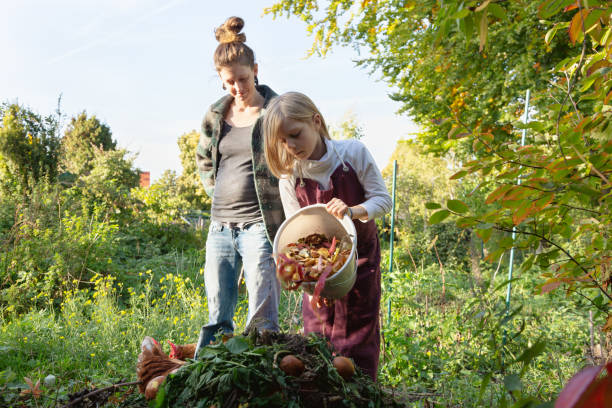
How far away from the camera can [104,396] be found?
152 cm

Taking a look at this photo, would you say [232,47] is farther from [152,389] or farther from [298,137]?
[152,389]

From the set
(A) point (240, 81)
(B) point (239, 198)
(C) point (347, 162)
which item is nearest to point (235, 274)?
(B) point (239, 198)

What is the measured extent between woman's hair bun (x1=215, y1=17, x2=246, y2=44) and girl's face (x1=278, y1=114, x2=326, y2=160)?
0.82 m

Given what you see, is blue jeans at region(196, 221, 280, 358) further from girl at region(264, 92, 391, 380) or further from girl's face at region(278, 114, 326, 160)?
girl's face at region(278, 114, 326, 160)

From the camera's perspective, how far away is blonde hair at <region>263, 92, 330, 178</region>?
1.96 m

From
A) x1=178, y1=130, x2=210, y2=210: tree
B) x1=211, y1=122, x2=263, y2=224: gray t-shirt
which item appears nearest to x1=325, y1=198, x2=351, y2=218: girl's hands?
x1=211, y1=122, x2=263, y2=224: gray t-shirt

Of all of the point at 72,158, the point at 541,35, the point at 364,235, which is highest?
the point at 72,158

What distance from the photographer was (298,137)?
1971 millimetres

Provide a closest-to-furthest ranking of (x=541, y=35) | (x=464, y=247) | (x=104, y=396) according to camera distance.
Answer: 1. (x=104, y=396)
2. (x=541, y=35)
3. (x=464, y=247)

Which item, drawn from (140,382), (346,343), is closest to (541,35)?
(346,343)

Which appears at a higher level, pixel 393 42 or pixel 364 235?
pixel 393 42

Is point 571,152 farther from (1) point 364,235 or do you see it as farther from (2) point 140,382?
(2) point 140,382

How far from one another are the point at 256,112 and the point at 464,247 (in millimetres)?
7033

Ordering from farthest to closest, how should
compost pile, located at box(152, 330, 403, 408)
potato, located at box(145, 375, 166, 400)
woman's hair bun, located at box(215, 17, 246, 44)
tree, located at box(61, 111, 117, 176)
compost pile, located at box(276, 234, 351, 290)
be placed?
tree, located at box(61, 111, 117, 176) → woman's hair bun, located at box(215, 17, 246, 44) → compost pile, located at box(276, 234, 351, 290) → potato, located at box(145, 375, 166, 400) → compost pile, located at box(152, 330, 403, 408)
